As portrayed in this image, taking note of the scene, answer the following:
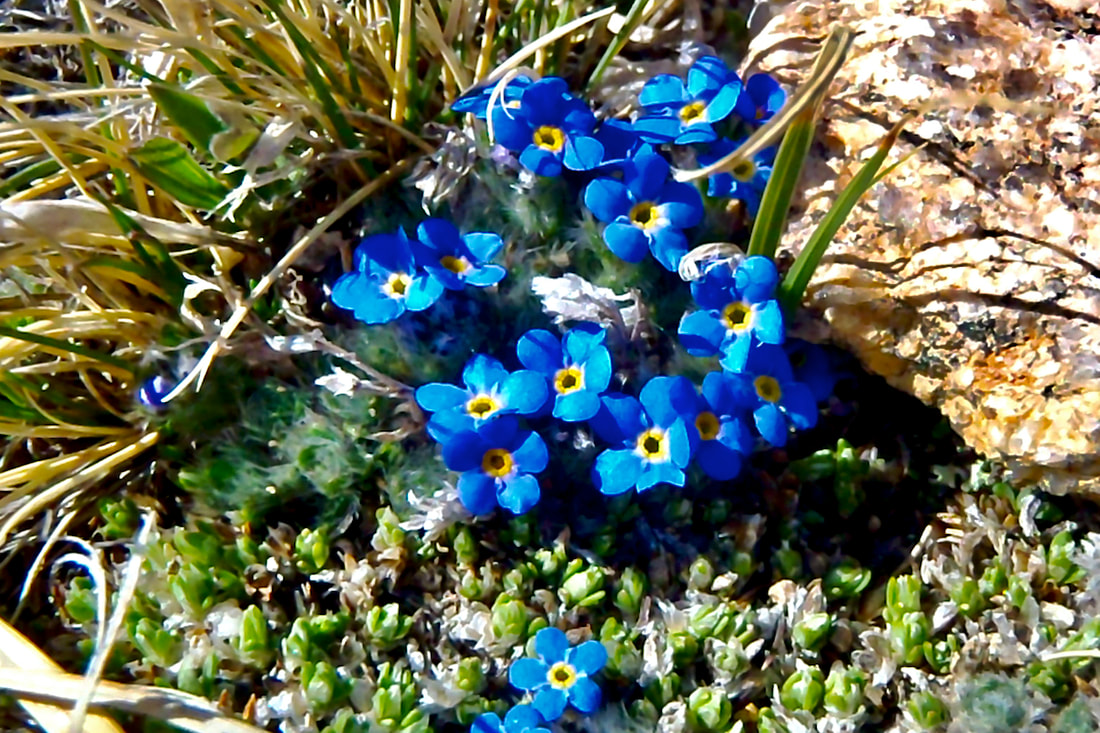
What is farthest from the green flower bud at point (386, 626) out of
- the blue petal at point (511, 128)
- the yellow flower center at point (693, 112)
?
the yellow flower center at point (693, 112)

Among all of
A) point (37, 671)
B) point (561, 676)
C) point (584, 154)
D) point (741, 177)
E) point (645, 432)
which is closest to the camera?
point (37, 671)

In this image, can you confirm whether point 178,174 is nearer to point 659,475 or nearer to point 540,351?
point 540,351

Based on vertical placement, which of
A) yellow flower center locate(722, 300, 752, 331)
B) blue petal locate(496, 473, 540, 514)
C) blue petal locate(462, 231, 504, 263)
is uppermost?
blue petal locate(462, 231, 504, 263)

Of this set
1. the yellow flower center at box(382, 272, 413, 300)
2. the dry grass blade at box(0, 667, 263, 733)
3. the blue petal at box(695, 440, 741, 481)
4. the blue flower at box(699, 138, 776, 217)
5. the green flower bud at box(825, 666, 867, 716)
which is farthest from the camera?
the blue flower at box(699, 138, 776, 217)

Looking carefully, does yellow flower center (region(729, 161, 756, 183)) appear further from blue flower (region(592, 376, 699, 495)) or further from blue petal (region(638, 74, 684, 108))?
blue flower (region(592, 376, 699, 495))

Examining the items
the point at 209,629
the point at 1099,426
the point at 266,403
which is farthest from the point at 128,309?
the point at 1099,426

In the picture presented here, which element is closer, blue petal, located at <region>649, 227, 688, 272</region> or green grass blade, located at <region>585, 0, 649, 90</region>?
blue petal, located at <region>649, 227, 688, 272</region>

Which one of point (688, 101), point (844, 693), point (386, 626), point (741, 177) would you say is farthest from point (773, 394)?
point (386, 626)

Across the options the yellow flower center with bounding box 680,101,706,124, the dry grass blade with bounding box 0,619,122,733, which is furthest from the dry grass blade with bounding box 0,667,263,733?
the yellow flower center with bounding box 680,101,706,124
